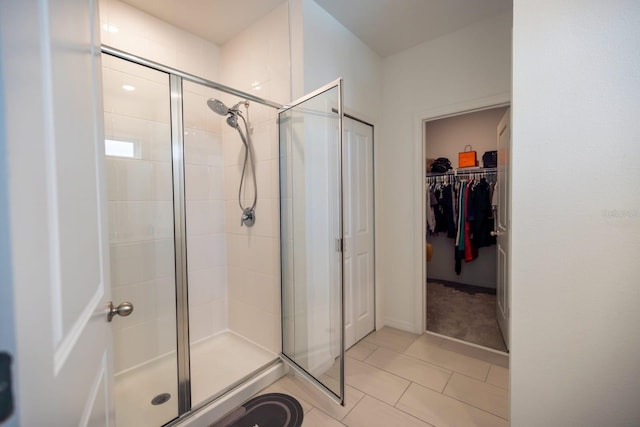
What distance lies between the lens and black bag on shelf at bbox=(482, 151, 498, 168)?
3.62 metres

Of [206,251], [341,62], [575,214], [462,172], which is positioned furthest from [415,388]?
[462,172]

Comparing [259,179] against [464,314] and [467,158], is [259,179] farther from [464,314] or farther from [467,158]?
[467,158]

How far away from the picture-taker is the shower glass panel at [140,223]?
1.83 m

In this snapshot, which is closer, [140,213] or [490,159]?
[140,213]

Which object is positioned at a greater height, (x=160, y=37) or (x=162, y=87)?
(x=160, y=37)

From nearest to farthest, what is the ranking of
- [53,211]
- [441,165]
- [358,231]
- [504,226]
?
[53,211]
[504,226]
[358,231]
[441,165]

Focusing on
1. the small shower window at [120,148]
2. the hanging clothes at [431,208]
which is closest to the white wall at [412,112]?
the hanging clothes at [431,208]

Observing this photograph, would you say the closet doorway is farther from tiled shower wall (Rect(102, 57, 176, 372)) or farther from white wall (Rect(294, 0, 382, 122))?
tiled shower wall (Rect(102, 57, 176, 372))

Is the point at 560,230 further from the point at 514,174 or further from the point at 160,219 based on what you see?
the point at 160,219

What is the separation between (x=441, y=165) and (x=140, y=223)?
400 cm

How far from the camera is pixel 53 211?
462mm

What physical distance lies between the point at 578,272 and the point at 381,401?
1.37 m

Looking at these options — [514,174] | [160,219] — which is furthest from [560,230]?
[160,219]

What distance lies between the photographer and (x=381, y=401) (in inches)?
67.1
